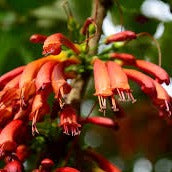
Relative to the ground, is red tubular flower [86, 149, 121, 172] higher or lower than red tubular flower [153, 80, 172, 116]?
lower

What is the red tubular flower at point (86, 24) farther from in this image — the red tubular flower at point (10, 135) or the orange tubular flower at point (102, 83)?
the red tubular flower at point (10, 135)

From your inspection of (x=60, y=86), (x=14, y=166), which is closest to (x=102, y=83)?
(x=60, y=86)

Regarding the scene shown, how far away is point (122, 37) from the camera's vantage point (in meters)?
2.86

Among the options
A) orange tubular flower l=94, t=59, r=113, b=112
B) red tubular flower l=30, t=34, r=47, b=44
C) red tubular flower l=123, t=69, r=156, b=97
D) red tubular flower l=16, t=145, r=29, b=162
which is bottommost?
red tubular flower l=16, t=145, r=29, b=162

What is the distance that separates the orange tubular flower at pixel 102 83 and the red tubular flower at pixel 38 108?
227 millimetres

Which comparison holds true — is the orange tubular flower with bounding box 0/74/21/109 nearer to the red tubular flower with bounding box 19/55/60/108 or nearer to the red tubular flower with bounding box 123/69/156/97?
the red tubular flower with bounding box 19/55/60/108

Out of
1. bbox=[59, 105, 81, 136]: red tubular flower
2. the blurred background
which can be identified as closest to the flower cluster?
bbox=[59, 105, 81, 136]: red tubular flower

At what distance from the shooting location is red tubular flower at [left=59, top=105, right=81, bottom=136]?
251cm

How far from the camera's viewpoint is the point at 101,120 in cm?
294

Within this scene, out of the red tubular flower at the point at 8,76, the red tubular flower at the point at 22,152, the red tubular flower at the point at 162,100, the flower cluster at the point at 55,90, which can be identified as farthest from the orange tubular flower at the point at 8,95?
the red tubular flower at the point at 162,100

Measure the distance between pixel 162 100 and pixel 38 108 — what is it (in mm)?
573

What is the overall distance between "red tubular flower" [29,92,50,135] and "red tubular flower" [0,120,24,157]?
7 cm

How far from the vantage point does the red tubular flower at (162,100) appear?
2.66m

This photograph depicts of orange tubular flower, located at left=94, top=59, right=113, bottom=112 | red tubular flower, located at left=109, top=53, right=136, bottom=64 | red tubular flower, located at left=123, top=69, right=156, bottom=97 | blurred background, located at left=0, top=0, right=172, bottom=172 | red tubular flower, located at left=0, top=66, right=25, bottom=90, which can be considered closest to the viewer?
orange tubular flower, located at left=94, top=59, right=113, bottom=112
